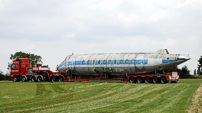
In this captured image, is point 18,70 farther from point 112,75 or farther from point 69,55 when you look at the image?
point 112,75

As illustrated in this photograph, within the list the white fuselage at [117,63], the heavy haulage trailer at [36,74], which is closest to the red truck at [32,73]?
the heavy haulage trailer at [36,74]

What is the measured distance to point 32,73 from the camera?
54.9 meters

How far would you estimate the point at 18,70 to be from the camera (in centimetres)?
5566

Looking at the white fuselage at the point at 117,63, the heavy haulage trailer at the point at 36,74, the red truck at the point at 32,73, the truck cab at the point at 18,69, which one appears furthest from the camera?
the truck cab at the point at 18,69

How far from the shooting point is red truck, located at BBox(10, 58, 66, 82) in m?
52.7

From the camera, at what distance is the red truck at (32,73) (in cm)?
5267

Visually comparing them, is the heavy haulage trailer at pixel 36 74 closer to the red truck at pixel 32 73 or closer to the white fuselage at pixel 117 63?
the red truck at pixel 32 73

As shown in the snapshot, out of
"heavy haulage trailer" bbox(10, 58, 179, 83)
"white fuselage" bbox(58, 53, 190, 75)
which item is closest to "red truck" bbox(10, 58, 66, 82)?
"heavy haulage trailer" bbox(10, 58, 179, 83)

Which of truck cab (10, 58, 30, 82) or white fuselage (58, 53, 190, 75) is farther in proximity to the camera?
truck cab (10, 58, 30, 82)

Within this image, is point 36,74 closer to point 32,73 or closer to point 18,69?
point 32,73

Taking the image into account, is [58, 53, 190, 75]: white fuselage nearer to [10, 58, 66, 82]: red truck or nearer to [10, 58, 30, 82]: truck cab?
[10, 58, 66, 82]: red truck

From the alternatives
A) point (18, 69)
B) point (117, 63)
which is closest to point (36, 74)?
point (18, 69)

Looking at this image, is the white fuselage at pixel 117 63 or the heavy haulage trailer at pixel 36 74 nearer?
the white fuselage at pixel 117 63

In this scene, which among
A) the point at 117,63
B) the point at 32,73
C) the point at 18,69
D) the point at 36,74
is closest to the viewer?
the point at 117,63
